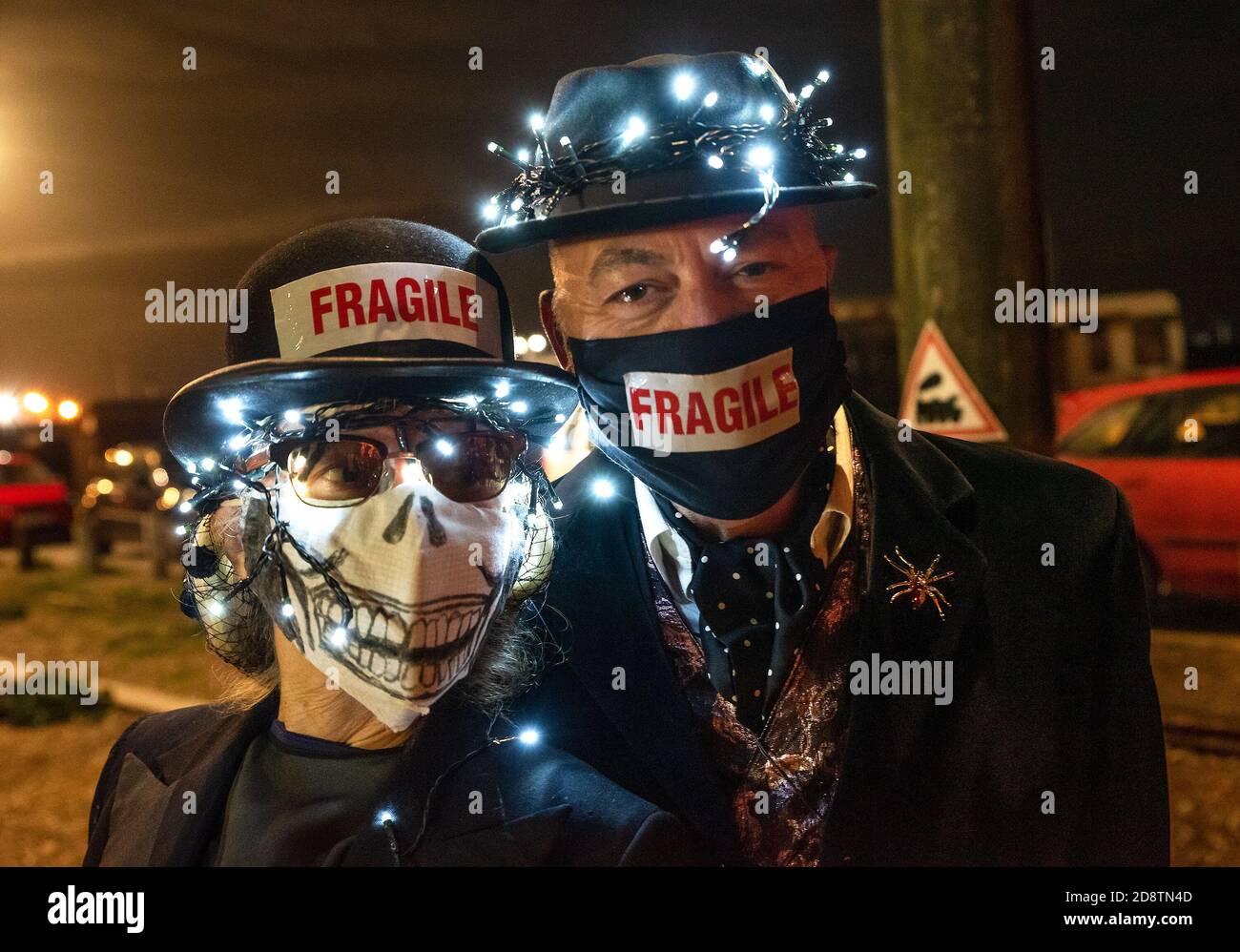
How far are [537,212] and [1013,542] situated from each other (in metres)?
1.18

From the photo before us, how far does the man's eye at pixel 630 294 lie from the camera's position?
7.06 ft

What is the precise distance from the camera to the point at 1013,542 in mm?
2273

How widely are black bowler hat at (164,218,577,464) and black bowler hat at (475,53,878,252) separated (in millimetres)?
240

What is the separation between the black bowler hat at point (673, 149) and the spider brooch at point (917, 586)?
741 millimetres

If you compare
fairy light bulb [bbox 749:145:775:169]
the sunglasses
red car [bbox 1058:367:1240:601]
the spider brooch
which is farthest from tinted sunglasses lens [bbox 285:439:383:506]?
red car [bbox 1058:367:1240:601]

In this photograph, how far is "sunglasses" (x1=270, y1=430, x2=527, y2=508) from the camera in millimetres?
1926

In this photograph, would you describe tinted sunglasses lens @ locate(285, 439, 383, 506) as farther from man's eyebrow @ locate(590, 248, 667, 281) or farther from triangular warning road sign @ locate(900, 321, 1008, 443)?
triangular warning road sign @ locate(900, 321, 1008, 443)

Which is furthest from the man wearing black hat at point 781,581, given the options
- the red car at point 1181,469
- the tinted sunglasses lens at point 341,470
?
the red car at point 1181,469

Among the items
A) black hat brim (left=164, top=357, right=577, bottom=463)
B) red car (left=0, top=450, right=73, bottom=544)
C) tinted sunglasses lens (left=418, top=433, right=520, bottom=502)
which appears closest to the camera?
black hat brim (left=164, top=357, right=577, bottom=463)

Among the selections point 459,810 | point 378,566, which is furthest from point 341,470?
point 459,810

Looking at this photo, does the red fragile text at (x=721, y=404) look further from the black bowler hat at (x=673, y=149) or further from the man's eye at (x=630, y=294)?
the black bowler hat at (x=673, y=149)
